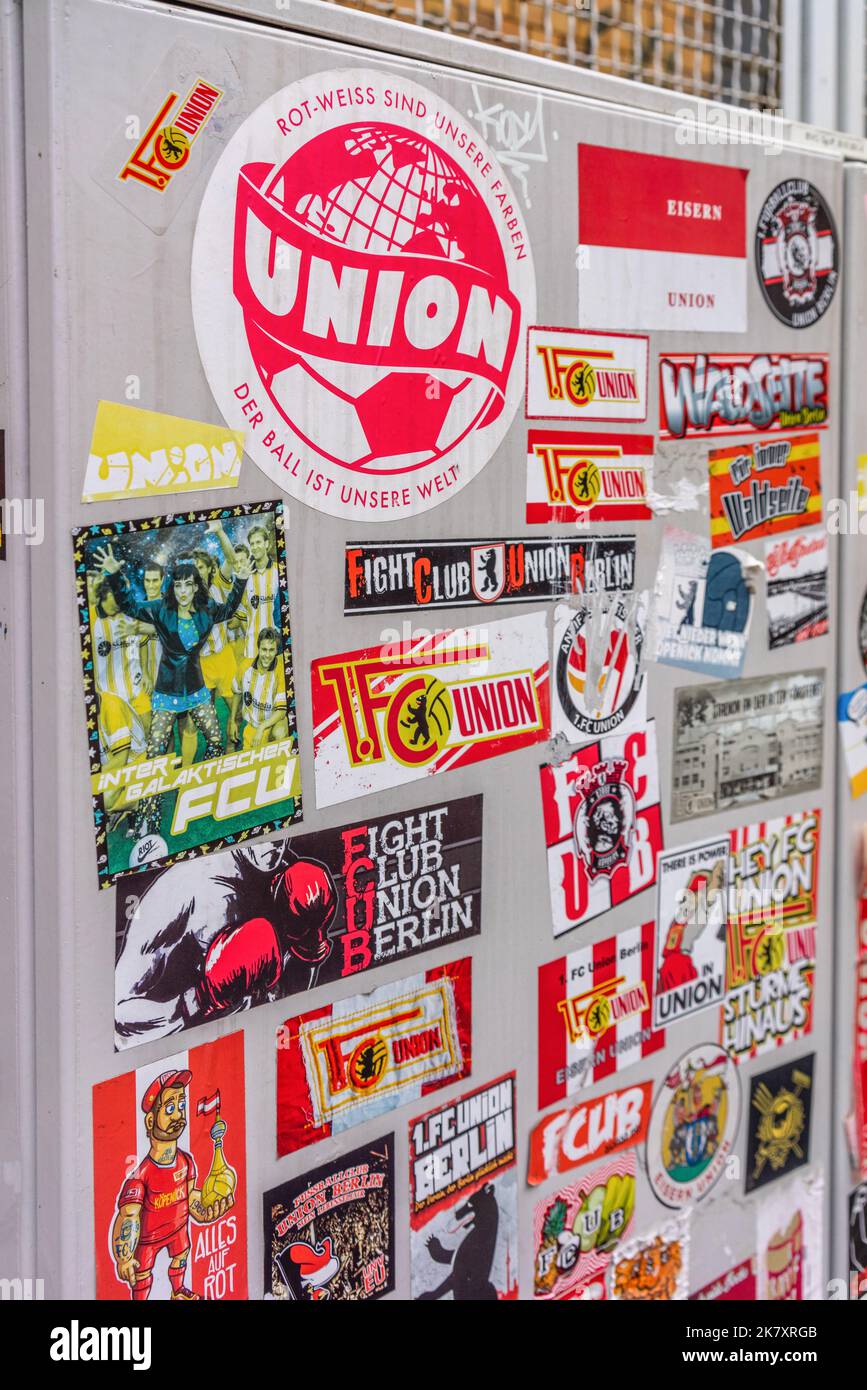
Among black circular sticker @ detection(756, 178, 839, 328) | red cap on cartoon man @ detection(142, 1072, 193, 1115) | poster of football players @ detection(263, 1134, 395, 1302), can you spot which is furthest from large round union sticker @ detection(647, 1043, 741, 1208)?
black circular sticker @ detection(756, 178, 839, 328)

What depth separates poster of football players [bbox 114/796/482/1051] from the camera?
92 centimetres

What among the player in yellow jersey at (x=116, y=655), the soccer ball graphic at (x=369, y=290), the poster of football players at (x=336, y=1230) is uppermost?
the soccer ball graphic at (x=369, y=290)

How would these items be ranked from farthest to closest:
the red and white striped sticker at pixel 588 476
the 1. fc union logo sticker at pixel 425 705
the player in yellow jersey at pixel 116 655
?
the red and white striped sticker at pixel 588 476 → the 1. fc union logo sticker at pixel 425 705 → the player in yellow jersey at pixel 116 655

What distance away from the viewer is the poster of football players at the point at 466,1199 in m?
1.13

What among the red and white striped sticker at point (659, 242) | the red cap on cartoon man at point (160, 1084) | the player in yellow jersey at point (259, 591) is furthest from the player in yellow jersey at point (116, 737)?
the red and white striped sticker at point (659, 242)

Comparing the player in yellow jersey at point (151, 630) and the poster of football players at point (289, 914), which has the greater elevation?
the player in yellow jersey at point (151, 630)

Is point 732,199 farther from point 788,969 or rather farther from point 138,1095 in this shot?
point 138,1095

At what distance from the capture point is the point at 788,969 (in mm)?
1419

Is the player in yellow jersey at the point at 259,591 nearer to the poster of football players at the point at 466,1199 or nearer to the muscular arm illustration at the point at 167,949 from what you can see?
the muscular arm illustration at the point at 167,949

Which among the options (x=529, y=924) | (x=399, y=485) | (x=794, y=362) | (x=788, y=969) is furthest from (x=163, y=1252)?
(x=794, y=362)

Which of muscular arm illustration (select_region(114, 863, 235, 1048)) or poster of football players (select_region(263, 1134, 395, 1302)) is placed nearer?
muscular arm illustration (select_region(114, 863, 235, 1048))

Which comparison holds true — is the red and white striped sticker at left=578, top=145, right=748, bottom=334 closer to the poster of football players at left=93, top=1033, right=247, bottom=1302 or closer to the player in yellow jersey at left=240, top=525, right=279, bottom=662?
the player in yellow jersey at left=240, top=525, right=279, bottom=662

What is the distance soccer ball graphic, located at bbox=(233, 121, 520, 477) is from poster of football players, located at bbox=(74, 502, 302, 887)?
11 centimetres

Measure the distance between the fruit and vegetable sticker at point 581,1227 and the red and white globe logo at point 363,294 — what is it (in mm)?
708
